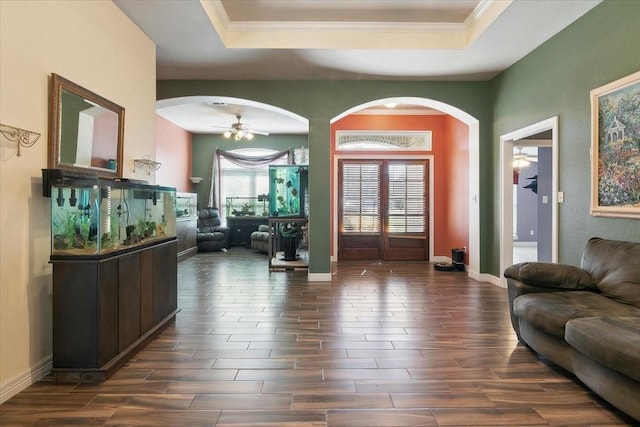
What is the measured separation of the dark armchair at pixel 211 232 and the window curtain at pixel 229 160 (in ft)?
1.63

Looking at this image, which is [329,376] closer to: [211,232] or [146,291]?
[146,291]

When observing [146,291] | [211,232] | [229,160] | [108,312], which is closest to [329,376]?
[108,312]

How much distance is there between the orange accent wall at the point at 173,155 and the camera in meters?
7.87

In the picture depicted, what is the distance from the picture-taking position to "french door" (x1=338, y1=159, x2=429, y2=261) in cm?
771

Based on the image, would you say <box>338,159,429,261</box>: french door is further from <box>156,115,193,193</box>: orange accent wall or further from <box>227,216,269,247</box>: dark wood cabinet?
<box>156,115,193,193</box>: orange accent wall

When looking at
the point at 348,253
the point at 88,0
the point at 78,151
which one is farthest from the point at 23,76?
the point at 348,253

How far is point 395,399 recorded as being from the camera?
89.7 inches

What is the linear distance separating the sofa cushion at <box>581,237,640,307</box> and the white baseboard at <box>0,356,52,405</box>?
13.4 feet

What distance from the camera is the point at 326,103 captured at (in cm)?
561

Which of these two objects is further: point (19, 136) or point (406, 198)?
point (406, 198)

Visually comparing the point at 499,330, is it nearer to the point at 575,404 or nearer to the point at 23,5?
the point at 575,404

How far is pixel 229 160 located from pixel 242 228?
1878 millimetres

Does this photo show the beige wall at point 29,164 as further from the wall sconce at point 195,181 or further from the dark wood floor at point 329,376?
the wall sconce at point 195,181

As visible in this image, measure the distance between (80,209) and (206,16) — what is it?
7.61 ft
